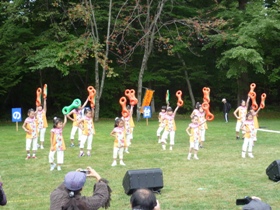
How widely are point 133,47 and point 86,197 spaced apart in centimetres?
2386

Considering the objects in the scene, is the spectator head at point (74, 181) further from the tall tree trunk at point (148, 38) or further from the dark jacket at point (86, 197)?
the tall tree trunk at point (148, 38)

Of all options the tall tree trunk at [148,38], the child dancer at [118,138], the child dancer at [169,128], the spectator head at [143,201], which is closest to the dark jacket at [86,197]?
the spectator head at [143,201]

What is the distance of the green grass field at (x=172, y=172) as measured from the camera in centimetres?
831

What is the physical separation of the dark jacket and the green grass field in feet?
A: 11.0

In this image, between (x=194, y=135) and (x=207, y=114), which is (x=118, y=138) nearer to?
(x=194, y=135)

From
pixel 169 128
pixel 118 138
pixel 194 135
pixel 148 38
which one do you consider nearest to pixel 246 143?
pixel 194 135

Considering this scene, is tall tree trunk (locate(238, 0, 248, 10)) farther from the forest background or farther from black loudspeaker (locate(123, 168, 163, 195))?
black loudspeaker (locate(123, 168, 163, 195))

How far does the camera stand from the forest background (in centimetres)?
2745

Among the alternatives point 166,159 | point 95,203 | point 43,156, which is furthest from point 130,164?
point 95,203

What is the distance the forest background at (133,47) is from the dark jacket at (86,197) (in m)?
22.6

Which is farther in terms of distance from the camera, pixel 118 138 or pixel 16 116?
pixel 16 116

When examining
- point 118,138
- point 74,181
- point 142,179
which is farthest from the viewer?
point 118,138

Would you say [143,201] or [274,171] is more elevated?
[143,201]

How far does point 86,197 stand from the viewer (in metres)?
4.41
